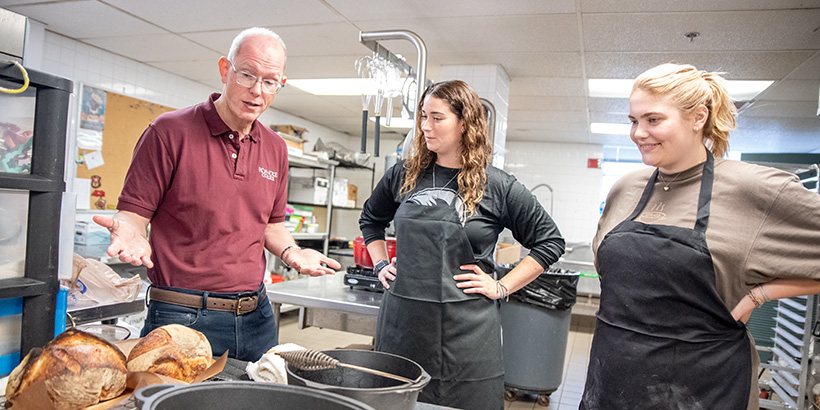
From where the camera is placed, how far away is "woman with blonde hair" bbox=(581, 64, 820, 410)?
1291 millimetres

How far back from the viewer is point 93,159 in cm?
449

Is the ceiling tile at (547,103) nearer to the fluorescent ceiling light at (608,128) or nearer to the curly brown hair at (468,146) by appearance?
the fluorescent ceiling light at (608,128)

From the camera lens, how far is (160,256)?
57.4 inches

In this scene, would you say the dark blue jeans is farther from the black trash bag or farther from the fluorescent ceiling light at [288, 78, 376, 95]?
the fluorescent ceiling light at [288, 78, 376, 95]

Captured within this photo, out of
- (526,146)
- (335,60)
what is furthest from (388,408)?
(526,146)

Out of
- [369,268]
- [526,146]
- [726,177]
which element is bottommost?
[369,268]

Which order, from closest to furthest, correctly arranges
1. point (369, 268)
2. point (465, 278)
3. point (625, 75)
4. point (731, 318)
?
point (731, 318) → point (465, 278) → point (369, 268) → point (625, 75)

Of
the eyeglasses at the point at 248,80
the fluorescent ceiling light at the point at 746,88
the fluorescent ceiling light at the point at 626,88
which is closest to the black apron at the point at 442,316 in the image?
the eyeglasses at the point at 248,80

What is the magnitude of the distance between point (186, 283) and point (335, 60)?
10.3 feet

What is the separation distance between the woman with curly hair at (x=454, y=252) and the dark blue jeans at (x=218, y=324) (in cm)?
48

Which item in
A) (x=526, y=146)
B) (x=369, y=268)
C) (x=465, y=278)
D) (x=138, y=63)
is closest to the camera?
(x=465, y=278)

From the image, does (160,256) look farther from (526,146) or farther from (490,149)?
(526,146)

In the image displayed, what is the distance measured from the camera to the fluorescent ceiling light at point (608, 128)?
6.41m

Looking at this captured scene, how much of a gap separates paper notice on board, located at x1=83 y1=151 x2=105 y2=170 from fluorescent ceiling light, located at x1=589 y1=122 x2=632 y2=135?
5.04 metres
